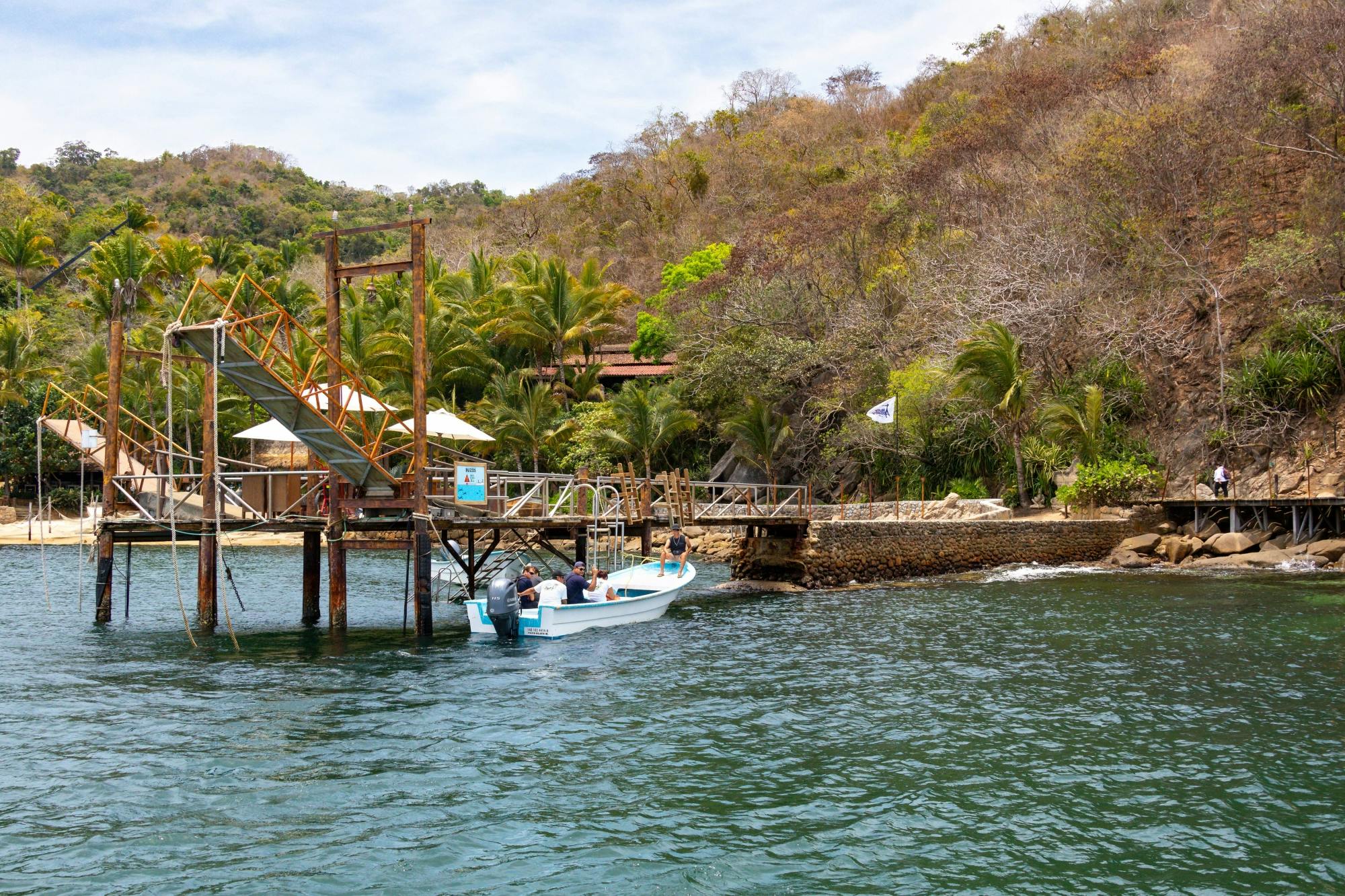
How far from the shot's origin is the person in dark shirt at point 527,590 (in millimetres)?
20734

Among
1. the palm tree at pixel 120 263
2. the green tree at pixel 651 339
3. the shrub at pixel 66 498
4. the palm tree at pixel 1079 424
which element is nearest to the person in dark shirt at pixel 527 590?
the palm tree at pixel 1079 424

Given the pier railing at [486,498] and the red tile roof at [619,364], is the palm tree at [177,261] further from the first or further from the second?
the pier railing at [486,498]

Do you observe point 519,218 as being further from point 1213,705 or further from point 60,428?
point 1213,705

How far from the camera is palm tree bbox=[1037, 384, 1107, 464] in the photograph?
35719 millimetres

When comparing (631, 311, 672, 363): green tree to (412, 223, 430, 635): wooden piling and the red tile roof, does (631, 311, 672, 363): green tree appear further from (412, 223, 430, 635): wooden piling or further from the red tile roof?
(412, 223, 430, 635): wooden piling

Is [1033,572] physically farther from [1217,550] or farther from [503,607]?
[503,607]

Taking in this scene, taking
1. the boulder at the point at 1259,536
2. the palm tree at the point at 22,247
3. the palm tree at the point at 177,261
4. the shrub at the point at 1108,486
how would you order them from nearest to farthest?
the boulder at the point at 1259,536, the shrub at the point at 1108,486, the palm tree at the point at 177,261, the palm tree at the point at 22,247

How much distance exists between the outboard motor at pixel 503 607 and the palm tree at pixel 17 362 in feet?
147

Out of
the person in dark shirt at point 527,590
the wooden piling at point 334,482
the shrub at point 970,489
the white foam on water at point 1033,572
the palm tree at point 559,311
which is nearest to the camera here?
the wooden piling at point 334,482

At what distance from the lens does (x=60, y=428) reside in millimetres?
25328

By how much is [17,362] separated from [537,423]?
1156 inches

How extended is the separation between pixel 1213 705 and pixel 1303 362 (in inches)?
982

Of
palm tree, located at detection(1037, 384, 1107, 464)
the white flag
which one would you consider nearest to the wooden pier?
the white flag

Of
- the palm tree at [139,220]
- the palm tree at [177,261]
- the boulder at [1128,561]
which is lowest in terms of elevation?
the boulder at [1128,561]
